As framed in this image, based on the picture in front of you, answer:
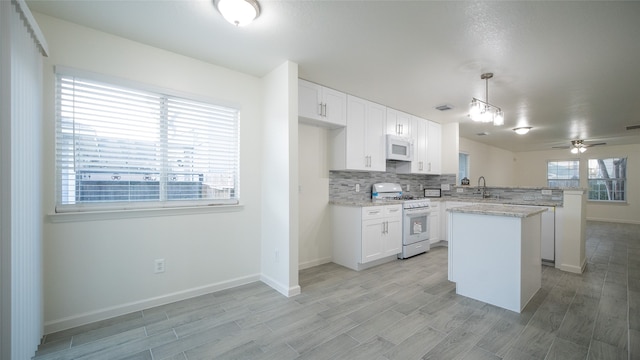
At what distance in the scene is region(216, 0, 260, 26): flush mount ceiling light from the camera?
6.08 feet

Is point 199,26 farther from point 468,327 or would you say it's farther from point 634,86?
point 634,86

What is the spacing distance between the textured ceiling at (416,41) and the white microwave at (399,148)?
820 mm

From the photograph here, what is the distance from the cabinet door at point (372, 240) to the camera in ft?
12.1

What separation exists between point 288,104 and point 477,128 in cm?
501

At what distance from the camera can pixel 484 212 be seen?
2676mm

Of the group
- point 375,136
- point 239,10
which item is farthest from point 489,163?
point 239,10

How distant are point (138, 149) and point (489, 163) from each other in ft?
30.6

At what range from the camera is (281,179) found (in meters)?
2.93

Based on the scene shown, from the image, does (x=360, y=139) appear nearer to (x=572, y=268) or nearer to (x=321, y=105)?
(x=321, y=105)

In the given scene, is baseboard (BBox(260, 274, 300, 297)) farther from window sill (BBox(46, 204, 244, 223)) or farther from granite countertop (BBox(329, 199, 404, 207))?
granite countertop (BBox(329, 199, 404, 207))

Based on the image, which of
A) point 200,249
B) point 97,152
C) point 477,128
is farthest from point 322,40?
point 477,128

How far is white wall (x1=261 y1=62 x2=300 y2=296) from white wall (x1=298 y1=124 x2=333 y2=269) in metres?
0.68

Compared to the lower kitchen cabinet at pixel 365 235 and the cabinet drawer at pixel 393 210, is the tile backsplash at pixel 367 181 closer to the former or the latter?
the lower kitchen cabinet at pixel 365 235

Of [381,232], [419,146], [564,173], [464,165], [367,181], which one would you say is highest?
[419,146]
